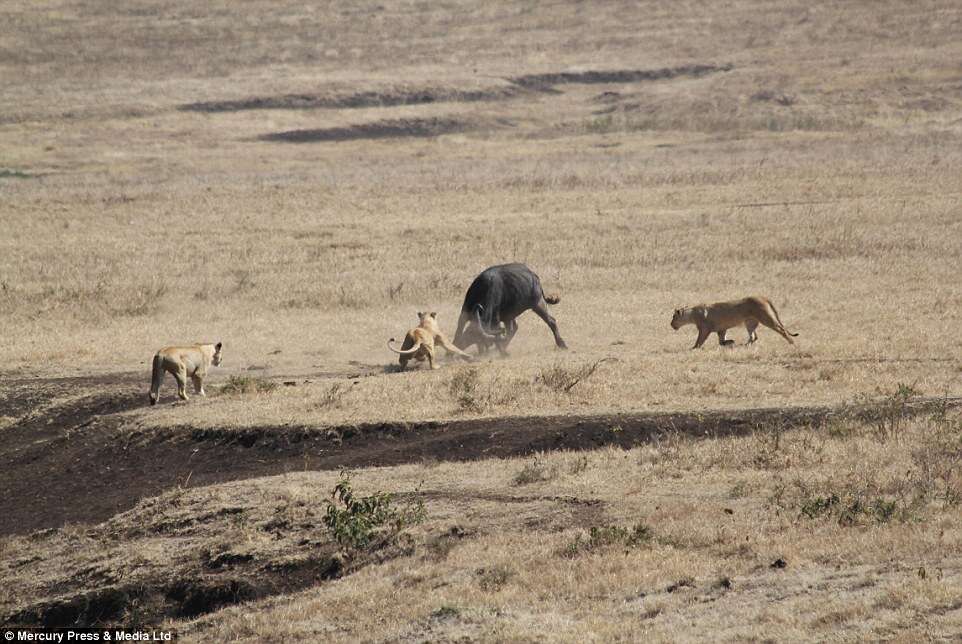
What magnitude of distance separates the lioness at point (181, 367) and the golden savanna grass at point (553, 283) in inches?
22.0

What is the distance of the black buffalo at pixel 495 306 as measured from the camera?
20062mm

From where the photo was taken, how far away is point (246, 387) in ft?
56.2

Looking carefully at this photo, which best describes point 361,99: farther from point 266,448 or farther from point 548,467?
point 548,467

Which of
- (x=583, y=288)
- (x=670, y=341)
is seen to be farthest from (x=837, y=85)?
(x=670, y=341)

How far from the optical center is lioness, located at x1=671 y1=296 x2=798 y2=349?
1906cm

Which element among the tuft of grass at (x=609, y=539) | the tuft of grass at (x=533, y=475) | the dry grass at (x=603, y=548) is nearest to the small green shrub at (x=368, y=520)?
the dry grass at (x=603, y=548)

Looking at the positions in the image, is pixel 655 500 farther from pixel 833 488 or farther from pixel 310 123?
pixel 310 123

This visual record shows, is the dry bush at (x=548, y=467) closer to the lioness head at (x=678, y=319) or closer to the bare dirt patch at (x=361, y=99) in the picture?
the lioness head at (x=678, y=319)

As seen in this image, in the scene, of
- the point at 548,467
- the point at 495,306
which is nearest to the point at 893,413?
the point at 548,467

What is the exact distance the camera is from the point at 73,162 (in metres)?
50.1

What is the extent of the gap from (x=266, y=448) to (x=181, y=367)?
2426mm

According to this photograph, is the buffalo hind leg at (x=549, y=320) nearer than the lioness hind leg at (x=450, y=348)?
No

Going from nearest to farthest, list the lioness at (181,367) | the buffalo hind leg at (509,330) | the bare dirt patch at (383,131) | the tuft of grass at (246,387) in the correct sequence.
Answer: the lioness at (181,367) < the tuft of grass at (246,387) < the buffalo hind leg at (509,330) < the bare dirt patch at (383,131)

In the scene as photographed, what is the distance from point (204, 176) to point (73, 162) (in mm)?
9280
